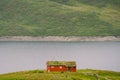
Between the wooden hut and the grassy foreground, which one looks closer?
the grassy foreground

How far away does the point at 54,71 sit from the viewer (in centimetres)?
6994

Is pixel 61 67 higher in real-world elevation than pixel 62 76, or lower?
higher

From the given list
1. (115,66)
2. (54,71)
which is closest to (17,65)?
(115,66)

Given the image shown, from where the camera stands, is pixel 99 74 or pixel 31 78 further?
pixel 99 74

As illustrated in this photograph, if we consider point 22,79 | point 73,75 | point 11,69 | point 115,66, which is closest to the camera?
point 22,79

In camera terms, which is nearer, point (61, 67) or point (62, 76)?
point (62, 76)

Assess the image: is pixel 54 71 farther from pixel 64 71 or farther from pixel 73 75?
pixel 73 75

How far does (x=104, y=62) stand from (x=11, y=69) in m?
30.9

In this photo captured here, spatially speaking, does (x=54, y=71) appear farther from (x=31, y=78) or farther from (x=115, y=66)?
(x=115, y=66)

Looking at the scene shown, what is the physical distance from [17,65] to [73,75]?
2363 inches

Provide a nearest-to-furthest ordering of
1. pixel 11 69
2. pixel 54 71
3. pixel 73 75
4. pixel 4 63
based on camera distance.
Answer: pixel 73 75, pixel 54 71, pixel 11 69, pixel 4 63

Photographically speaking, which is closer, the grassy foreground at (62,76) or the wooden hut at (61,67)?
the grassy foreground at (62,76)

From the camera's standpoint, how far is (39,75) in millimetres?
63250

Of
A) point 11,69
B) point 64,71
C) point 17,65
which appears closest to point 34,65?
point 17,65
